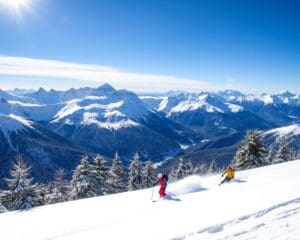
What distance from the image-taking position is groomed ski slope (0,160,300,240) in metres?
11.1

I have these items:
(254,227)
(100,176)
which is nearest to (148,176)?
(100,176)

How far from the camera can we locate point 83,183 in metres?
38.2

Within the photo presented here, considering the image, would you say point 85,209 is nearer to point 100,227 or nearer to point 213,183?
point 100,227

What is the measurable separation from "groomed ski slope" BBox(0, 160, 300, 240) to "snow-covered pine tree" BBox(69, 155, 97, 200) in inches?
770

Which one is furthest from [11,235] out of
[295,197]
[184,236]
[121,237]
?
[295,197]

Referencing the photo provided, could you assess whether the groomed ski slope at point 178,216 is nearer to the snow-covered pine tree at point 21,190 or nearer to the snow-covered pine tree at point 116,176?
the snow-covered pine tree at point 21,190

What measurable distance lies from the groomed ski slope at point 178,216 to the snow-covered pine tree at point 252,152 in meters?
23.4

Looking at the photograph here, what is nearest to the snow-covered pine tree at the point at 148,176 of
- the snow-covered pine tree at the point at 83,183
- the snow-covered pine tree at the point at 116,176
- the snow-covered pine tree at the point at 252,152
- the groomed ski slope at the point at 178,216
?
the snow-covered pine tree at the point at 116,176

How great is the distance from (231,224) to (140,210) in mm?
5150

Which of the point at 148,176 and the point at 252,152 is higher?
the point at 252,152

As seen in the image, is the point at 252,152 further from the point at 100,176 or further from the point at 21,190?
the point at 21,190

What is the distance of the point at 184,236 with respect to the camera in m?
Result: 10.7

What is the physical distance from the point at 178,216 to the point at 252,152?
32.9 m

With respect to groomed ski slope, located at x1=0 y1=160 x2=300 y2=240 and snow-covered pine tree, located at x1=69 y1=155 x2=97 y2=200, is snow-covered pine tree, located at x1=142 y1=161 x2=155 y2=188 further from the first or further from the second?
groomed ski slope, located at x1=0 y1=160 x2=300 y2=240
